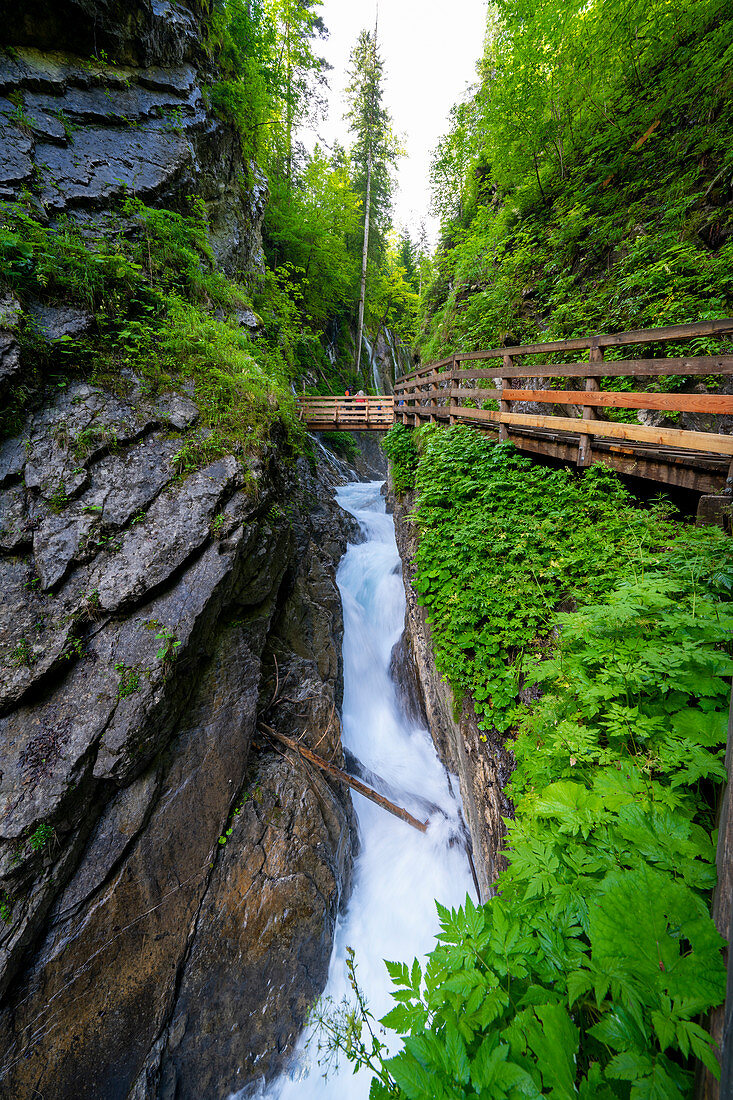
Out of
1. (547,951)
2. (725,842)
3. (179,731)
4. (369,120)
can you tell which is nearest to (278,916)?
(179,731)

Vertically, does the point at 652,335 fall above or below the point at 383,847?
above

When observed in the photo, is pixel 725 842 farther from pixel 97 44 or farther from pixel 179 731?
pixel 97 44

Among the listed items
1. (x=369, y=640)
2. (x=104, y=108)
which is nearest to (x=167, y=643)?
(x=369, y=640)

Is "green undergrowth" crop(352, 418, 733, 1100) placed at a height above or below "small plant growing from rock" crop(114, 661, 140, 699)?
above

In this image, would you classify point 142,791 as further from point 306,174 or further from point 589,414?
point 306,174

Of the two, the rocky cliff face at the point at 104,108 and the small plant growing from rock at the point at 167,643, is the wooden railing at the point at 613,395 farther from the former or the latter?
the rocky cliff face at the point at 104,108

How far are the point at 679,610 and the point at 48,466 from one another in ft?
20.5

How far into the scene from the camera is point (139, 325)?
566cm

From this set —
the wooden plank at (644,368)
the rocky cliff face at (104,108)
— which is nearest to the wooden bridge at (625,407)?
the wooden plank at (644,368)

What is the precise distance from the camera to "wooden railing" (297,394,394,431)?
43.5 ft

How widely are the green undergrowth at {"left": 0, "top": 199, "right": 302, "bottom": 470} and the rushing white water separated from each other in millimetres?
4741

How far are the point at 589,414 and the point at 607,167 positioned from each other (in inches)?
245

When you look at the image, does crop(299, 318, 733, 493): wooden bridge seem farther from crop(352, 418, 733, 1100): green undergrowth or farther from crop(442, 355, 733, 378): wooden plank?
crop(352, 418, 733, 1100): green undergrowth

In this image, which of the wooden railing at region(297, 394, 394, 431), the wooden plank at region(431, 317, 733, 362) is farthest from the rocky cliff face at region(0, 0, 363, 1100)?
the wooden railing at region(297, 394, 394, 431)
